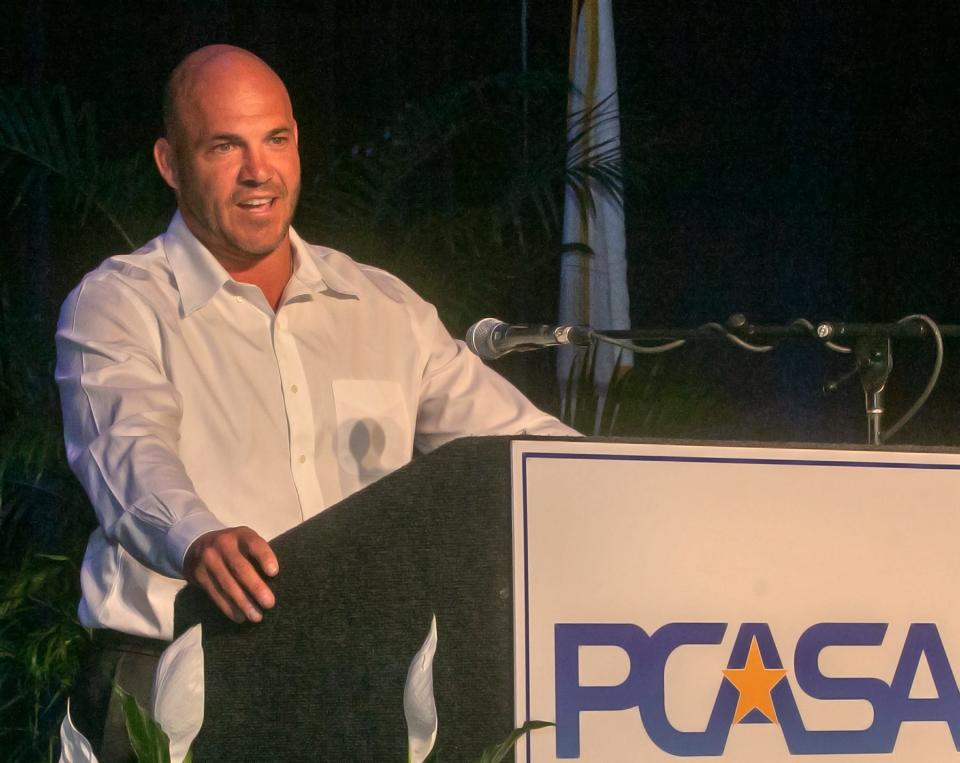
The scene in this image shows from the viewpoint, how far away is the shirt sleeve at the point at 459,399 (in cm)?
238

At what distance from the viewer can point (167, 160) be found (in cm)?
249

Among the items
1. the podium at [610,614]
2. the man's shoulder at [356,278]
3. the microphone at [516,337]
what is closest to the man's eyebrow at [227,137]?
the man's shoulder at [356,278]

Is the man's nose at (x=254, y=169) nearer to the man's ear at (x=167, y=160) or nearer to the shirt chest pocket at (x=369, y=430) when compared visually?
the man's ear at (x=167, y=160)

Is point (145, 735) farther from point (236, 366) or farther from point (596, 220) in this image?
point (596, 220)

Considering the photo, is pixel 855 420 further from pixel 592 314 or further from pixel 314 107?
pixel 314 107

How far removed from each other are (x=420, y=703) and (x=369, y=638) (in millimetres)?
386

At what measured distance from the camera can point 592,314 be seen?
439 cm

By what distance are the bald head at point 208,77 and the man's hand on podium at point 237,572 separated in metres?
1.15

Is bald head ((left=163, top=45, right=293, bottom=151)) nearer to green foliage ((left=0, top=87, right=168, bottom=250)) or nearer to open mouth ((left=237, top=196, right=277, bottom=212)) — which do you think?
open mouth ((left=237, top=196, right=277, bottom=212))

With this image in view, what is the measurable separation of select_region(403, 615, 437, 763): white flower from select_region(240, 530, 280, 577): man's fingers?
0.38 metres

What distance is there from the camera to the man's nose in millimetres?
2387

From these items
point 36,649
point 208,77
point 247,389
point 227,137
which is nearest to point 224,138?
point 227,137

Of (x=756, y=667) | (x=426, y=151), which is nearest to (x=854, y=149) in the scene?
(x=426, y=151)

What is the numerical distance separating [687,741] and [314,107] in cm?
324
